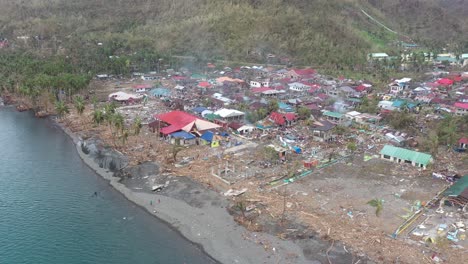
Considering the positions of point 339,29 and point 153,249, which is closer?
point 153,249

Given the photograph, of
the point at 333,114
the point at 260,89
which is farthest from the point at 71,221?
the point at 260,89

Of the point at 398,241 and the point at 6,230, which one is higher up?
the point at 398,241

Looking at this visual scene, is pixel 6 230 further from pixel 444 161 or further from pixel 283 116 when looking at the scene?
pixel 444 161

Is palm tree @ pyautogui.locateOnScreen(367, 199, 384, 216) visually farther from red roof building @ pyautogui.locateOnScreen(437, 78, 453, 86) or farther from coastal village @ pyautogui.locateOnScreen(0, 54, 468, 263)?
red roof building @ pyautogui.locateOnScreen(437, 78, 453, 86)

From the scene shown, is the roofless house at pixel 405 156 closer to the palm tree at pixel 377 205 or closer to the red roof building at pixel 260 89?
the palm tree at pixel 377 205

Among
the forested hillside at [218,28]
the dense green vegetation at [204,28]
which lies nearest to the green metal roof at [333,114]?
the forested hillside at [218,28]

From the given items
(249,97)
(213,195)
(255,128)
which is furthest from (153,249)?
(249,97)

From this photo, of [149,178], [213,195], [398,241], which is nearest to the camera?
[398,241]
